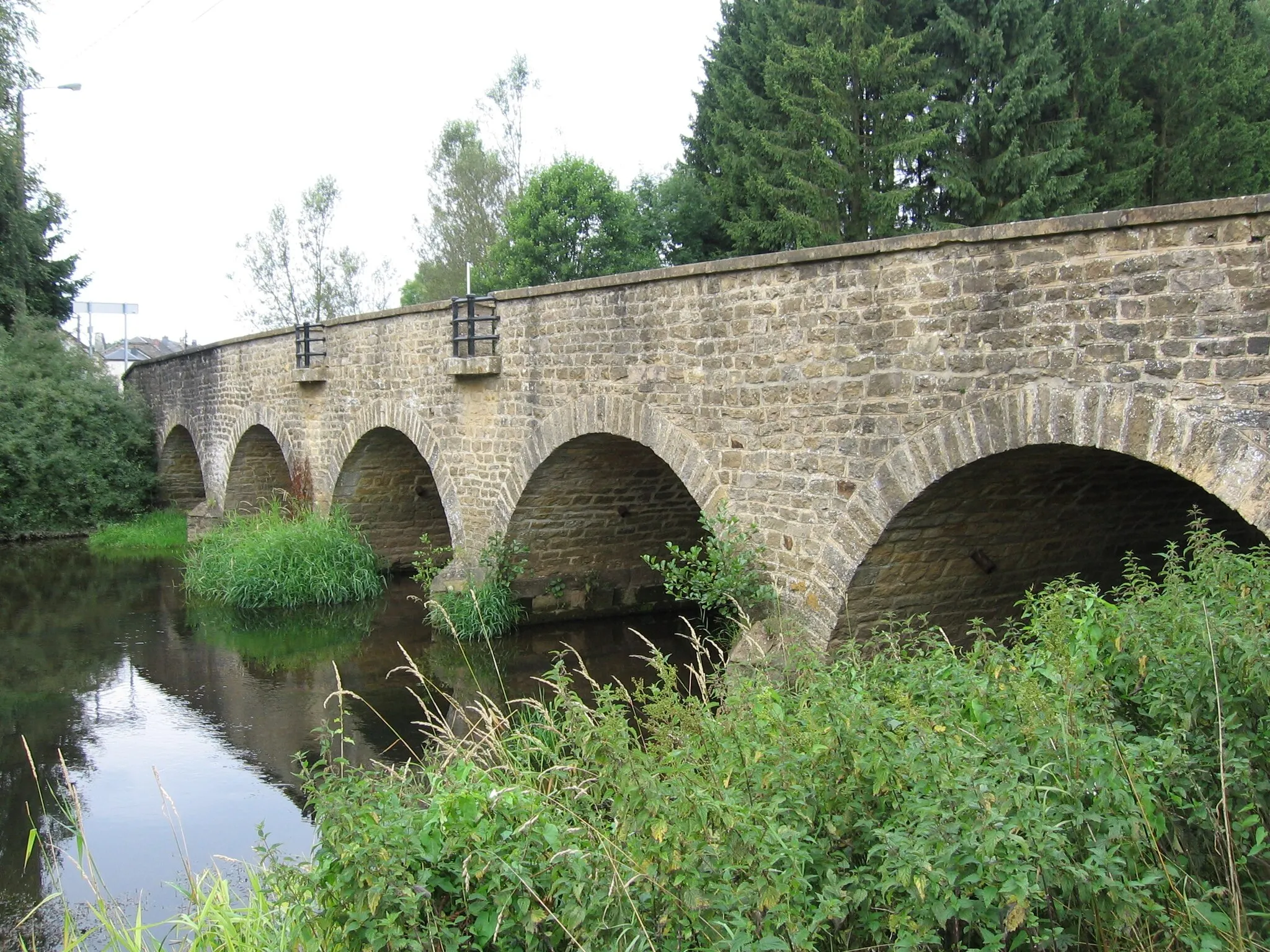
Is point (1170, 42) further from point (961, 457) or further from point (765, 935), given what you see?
point (765, 935)

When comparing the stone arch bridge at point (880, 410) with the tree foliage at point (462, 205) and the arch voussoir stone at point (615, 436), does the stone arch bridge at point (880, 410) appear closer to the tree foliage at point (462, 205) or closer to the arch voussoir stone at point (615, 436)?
the arch voussoir stone at point (615, 436)

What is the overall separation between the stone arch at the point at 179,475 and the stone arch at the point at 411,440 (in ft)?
29.3

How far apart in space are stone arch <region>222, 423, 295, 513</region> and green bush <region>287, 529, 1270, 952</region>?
14370 mm

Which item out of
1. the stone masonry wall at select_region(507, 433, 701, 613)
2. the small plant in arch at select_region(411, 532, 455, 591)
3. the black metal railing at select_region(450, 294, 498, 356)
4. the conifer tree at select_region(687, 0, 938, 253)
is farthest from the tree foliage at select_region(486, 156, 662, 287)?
the black metal railing at select_region(450, 294, 498, 356)

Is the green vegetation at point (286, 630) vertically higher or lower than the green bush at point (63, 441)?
lower

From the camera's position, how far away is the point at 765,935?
309cm

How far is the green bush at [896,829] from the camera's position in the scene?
10.2 ft

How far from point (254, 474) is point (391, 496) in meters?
4.56

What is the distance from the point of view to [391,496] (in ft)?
48.3

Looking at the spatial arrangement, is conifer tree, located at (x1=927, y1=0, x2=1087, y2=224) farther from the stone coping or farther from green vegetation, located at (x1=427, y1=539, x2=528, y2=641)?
the stone coping

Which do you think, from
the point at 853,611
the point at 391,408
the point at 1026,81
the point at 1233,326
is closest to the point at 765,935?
the point at 1233,326

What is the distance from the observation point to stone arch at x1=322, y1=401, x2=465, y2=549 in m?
11.9

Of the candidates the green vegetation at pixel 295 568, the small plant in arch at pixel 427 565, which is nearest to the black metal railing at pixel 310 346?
the green vegetation at pixel 295 568

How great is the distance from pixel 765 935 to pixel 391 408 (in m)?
10.3
